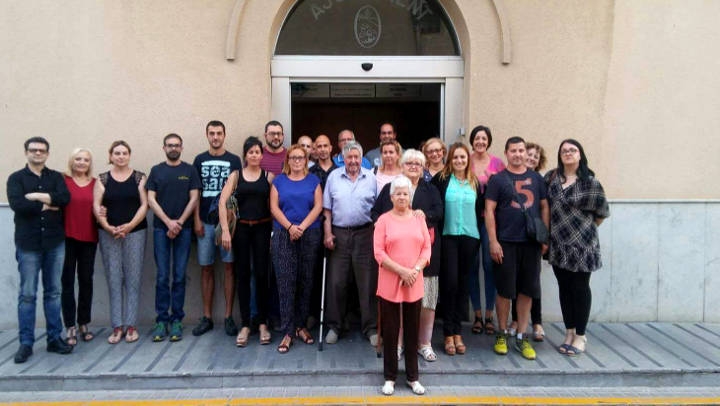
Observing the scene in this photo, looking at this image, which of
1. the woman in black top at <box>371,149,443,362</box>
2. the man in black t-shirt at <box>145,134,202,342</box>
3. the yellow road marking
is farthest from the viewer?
the man in black t-shirt at <box>145,134,202,342</box>

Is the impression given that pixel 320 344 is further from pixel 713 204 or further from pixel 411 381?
pixel 713 204

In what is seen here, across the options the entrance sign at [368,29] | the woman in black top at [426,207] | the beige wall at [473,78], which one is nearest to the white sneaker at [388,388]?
the woman in black top at [426,207]

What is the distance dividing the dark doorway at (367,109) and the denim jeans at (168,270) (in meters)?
2.41

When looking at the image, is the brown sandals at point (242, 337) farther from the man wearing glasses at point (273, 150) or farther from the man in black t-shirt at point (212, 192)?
the man wearing glasses at point (273, 150)

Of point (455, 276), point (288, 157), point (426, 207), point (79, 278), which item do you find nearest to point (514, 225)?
point (455, 276)

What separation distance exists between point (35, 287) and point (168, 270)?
118 cm

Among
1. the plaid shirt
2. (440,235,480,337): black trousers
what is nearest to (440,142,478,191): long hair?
(440,235,480,337): black trousers

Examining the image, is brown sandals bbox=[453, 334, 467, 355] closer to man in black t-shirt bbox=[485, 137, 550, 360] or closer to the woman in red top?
man in black t-shirt bbox=[485, 137, 550, 360]

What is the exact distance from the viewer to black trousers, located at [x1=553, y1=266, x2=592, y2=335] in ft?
15.9

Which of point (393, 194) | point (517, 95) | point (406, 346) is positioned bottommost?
point (406, 346)

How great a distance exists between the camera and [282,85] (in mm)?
6098

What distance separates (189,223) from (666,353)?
4889mm

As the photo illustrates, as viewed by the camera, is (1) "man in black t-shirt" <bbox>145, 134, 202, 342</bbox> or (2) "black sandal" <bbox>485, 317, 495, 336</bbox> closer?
(1) "man in black t-shirt" <bbox>145, 134, 202, 342</bbox>

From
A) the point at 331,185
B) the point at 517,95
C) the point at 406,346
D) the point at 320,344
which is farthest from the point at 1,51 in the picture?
the point at 517,95
